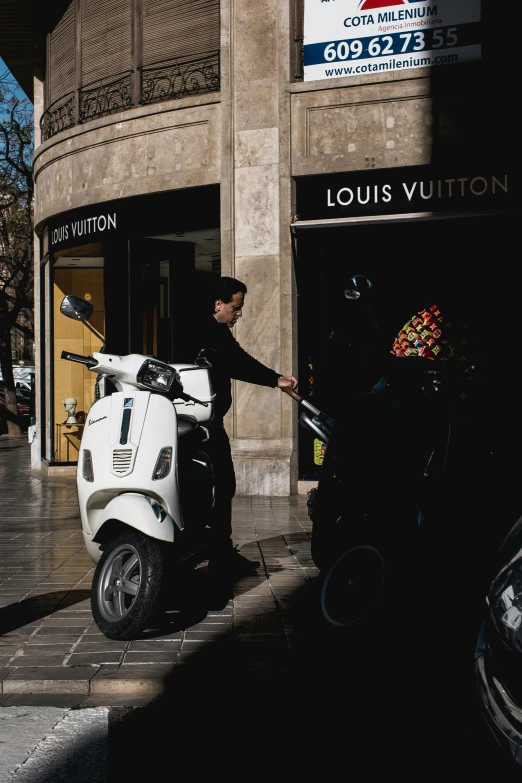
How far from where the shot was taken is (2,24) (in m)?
17.0

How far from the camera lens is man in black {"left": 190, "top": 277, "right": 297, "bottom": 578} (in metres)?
6.13

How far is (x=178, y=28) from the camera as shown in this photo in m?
13.5

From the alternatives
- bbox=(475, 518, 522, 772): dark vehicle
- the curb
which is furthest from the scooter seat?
bbox=(475, 518, 522, 772): dark vehicle

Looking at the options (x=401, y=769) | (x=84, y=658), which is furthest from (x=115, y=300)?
(x=401, y=769)

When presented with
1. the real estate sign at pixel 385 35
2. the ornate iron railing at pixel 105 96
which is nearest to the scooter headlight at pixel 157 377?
the real estate sign at pixel 385 35

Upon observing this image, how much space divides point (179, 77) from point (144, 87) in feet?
1.93

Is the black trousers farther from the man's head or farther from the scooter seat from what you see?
the man's head

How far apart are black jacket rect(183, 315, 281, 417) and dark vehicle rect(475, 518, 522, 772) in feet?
10.4

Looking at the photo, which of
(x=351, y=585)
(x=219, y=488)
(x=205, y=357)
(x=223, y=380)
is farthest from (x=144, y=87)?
(x=351, y=585)

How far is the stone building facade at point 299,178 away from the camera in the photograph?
11.8 metres

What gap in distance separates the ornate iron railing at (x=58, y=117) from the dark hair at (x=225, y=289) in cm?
916

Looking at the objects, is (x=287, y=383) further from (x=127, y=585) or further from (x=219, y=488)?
(x=127, y=585)

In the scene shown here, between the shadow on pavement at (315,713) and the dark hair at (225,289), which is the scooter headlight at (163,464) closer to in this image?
the shadow on pavement at (315,713)

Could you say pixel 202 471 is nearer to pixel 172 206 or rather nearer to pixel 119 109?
pixel 172 206
